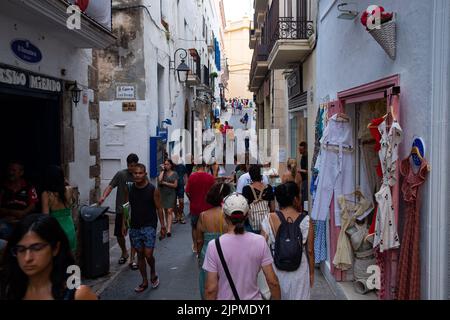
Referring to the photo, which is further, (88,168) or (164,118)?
(164,118)

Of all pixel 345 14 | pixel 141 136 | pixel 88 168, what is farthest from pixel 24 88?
pixel 141 136

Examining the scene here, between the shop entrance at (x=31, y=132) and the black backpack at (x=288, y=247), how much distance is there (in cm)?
382

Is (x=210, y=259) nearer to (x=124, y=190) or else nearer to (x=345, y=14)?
(x=345, y=14)

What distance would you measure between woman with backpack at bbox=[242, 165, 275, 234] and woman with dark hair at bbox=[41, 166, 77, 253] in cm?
206

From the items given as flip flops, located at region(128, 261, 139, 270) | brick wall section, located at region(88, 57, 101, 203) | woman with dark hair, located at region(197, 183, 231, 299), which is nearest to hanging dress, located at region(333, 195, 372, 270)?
woman with dark hair, located at region(197, 183, 231, 299)

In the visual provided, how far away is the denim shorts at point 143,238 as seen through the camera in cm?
593

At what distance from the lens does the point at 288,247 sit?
3760 mm

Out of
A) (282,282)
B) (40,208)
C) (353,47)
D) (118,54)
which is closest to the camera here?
(282,282)

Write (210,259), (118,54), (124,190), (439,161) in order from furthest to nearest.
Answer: (118,54) → (124,190) → (439,161) → (210,259)

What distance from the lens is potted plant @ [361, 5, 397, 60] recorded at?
4.32 m

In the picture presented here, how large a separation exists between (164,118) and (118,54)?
113 inches

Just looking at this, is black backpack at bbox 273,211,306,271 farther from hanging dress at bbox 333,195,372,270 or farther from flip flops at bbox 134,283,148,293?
flip flops at bbox 134,283,148,293

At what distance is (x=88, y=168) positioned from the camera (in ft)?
24.3

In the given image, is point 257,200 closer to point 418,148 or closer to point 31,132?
point 418,148
